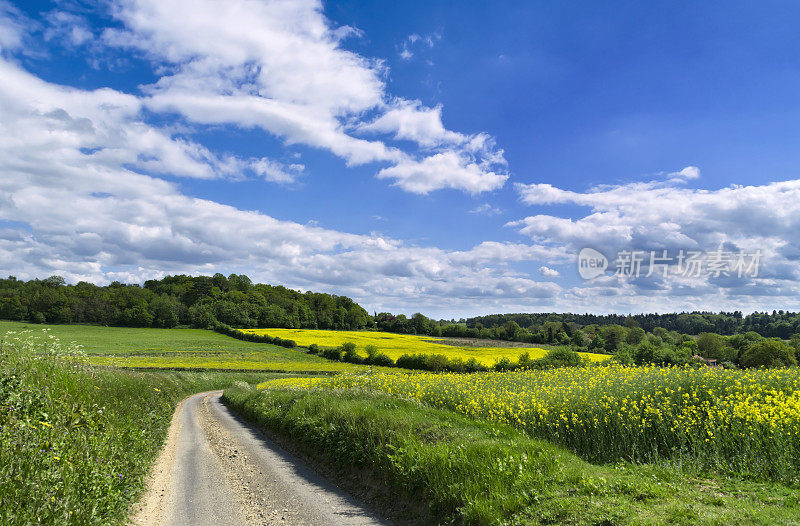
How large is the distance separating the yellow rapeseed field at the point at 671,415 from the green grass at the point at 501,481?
5.02 feet

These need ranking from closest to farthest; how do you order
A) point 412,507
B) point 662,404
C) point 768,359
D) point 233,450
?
1. point 412,507
2. point 662,404
3. point 233,450
4. point 768,359

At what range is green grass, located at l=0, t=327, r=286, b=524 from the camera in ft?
18.1

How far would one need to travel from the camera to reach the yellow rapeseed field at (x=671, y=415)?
789 cm

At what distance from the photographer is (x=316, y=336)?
299ft

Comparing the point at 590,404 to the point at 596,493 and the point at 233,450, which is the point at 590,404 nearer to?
the point at 596,493

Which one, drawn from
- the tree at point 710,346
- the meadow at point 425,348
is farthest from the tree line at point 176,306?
the tree at point 710,346

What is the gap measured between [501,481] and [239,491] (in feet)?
21.1

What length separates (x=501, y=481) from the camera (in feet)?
22.9

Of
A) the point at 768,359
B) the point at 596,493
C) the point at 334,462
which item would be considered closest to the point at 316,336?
the point at 768,359

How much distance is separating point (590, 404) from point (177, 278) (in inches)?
6576

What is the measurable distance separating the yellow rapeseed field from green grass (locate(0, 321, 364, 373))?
3996cm

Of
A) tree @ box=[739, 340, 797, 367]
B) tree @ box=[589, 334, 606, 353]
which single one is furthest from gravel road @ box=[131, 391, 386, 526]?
tree @ box=[589, 334, 606, 353]

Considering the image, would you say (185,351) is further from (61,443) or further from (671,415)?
(671,415)

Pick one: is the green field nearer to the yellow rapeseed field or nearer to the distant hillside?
the yellow rapeseed field
